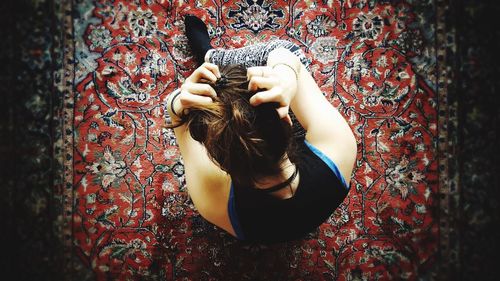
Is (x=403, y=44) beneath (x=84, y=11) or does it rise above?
beneath

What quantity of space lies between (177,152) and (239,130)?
0.62m

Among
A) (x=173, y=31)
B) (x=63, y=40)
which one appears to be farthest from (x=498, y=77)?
(x=63, y=40)

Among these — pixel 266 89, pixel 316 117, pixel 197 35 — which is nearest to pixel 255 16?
pixel 197 35

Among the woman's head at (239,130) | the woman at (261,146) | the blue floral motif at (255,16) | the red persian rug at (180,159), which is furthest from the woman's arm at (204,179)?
the blue floral motif at (255,16)

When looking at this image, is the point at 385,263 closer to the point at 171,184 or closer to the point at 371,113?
the point at 371,113

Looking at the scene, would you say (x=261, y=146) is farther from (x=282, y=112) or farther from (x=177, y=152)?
(x=177, y=152)

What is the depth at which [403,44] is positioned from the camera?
1161 millimetres

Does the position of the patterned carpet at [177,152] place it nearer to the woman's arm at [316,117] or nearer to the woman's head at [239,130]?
the woman's arm at [316,117]

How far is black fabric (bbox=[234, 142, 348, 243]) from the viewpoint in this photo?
0.71 metres

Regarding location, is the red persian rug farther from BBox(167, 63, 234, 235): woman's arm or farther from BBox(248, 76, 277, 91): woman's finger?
BBox(248, 76, 277, 91): woman's finger

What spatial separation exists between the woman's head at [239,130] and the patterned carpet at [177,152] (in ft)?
1.83

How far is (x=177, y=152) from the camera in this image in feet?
3.78

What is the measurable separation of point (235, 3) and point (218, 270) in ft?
3.17

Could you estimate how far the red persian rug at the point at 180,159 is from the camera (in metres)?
1.15
